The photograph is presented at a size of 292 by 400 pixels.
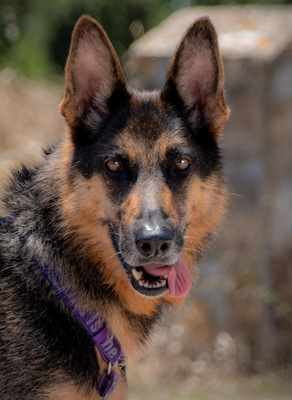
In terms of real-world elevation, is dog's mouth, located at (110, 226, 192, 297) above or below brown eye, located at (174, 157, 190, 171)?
below

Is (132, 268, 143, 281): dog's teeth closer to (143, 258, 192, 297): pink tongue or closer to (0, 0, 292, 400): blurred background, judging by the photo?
(143, 258, 192, 297): pink tongue

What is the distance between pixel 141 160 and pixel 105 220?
0.42 metres

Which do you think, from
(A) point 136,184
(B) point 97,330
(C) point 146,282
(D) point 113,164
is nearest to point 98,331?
(B) point 97,330

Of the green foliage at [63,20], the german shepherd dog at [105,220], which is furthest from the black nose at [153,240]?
the green foliage at [63,20]

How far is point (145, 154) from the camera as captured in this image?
11.6 ft

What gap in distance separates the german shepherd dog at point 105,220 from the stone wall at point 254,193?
357cm

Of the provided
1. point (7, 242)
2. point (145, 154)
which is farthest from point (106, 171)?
point (7, 242)

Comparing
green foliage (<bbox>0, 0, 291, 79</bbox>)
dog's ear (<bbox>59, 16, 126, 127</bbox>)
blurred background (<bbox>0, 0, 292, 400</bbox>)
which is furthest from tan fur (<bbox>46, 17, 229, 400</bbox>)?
green foliage (<bbox>0, 0, 291, 79</bbox>)

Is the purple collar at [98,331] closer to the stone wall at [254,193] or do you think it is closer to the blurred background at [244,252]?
the blurred background at [244,252]

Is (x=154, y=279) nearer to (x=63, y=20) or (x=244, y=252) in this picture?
(x=244, y=252)

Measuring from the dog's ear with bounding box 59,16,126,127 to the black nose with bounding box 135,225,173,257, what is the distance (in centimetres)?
87

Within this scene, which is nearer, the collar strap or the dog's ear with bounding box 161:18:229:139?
the collar strap

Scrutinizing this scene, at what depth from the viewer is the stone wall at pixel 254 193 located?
7355mm

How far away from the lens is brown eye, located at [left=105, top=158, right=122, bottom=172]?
353 centimetres
